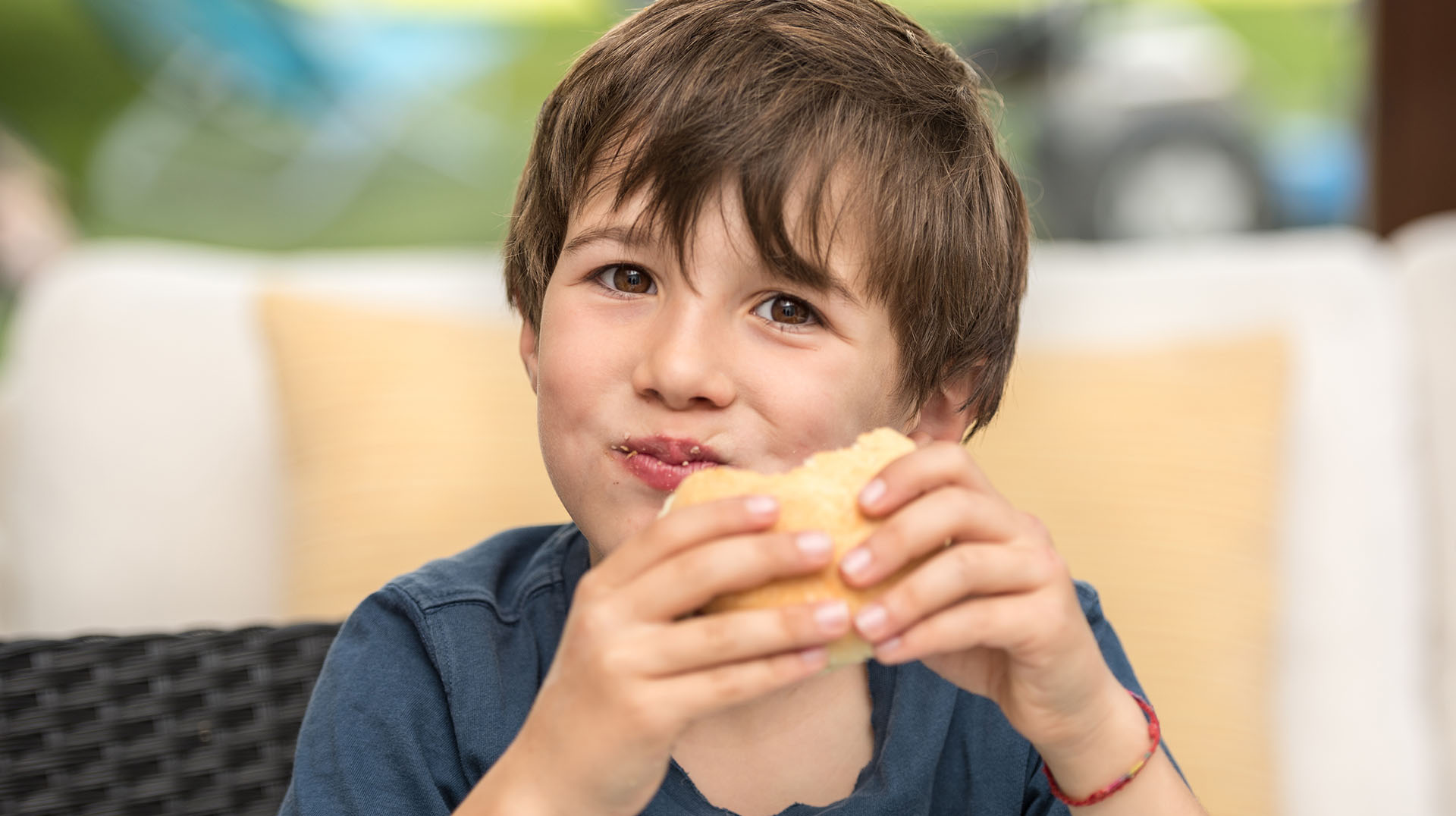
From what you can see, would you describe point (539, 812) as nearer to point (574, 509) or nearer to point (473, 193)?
point (574, 509)

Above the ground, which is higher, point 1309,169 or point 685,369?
point 685,369

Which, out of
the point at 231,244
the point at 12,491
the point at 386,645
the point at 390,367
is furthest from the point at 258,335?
the point at 231,244

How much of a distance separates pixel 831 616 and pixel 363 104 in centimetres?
560

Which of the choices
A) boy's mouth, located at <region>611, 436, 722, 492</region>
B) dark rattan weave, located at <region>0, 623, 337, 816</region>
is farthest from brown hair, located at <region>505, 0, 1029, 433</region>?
dark rattan weave, located at <region>0, 623, 337, 816</region>

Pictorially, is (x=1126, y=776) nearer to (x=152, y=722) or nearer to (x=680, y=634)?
(x=680, y=634)

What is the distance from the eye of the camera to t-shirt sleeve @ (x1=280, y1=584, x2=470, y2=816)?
3.00ft

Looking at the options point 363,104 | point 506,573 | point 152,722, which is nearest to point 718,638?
point 506,573

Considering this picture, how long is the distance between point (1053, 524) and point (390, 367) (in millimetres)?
882

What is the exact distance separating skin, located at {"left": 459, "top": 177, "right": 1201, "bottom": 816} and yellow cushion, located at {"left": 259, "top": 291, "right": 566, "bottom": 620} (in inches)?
22.0

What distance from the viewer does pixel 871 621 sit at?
696 mm

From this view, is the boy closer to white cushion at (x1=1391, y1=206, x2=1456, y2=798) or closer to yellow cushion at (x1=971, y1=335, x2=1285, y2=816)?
yellow cushion at (x1=971, y1=335, x2=1285, y2=816)

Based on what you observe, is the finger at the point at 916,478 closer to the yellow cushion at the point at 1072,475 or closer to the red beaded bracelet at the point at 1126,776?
the red beaded bracelet at the point at 1126,776

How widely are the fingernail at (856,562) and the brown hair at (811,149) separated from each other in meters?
0.25

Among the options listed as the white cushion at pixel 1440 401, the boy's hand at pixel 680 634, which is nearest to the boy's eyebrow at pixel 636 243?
the boy's hand at pixel 680 634
